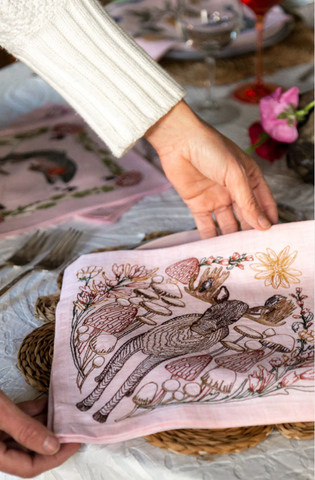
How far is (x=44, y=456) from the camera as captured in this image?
383 mm

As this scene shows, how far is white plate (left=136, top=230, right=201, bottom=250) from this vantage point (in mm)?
611

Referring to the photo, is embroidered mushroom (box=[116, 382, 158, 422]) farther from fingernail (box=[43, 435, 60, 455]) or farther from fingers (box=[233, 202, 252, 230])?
fingers (box=[233, 202, 252, 230])

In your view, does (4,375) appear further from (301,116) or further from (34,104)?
(34,104)

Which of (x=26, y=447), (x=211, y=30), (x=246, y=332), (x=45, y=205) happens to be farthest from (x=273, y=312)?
(x=211, y=30)

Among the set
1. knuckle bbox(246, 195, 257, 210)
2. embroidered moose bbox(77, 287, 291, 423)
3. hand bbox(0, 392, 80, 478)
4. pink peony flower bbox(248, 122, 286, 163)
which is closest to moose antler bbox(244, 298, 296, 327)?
embroidered moose bbox(77, 287, 291, 423)

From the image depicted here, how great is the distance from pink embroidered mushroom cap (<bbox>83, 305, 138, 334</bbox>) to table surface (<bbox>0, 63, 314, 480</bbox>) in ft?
0.26

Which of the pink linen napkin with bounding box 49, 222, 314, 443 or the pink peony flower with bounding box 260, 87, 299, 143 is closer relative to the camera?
the pink linen napkin with bounding box 49, 222, 314, 443

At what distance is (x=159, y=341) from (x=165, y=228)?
0.86ft

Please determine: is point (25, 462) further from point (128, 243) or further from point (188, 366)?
point (128, 243)

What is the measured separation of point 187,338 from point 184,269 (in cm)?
11

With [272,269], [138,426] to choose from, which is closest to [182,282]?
[272,269]

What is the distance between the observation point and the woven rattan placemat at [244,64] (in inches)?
41.8

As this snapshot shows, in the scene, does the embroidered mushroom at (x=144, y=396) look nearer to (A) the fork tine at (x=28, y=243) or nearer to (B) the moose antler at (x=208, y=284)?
(B) the moose antler at (x=208, y=284)

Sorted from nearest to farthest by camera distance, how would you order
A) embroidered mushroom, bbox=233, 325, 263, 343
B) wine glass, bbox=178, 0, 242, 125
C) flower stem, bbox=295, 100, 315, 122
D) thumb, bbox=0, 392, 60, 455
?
thumb, bbox=0, 392, 60, 455, embroidered mushroom, bbox=233, 325, 263, 343, flower stem, bbox=295, 100, 315, 122, wine glass, bbox=178, 0, 242, 125
